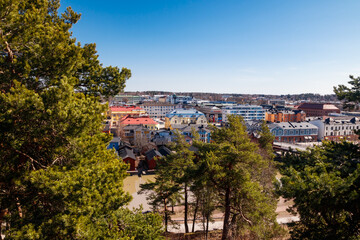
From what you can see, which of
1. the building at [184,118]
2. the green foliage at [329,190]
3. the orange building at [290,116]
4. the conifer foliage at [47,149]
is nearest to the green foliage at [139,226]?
the conifer foliage at [47,149]

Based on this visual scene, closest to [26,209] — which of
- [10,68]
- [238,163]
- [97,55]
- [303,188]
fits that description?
[10,68]

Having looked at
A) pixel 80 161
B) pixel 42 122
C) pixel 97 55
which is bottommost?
pixel 80 161

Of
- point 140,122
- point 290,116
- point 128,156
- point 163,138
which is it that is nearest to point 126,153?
point 128,156

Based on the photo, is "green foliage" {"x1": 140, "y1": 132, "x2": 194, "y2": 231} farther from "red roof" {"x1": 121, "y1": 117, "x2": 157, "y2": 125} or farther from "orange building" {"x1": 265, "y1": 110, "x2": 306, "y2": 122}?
"orange building" {"x1": 265, "y1": 110, "x2": 306, "y2": 122}

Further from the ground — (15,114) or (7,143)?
(15,114)

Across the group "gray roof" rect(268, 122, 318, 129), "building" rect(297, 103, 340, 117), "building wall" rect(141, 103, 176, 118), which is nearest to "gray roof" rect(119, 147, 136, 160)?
"gray roof" rect(268, 122, 318, 129)

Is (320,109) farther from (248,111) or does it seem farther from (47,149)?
(47,149)

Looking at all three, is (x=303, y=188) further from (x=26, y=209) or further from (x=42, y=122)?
(x=26, y=209)
